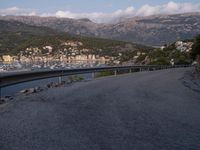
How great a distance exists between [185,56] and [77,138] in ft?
390

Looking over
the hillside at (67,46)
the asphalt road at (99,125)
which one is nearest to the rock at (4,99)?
the asphalt road at (99,125)

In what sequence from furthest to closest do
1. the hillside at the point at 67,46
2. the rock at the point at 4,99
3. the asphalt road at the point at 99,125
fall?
the hillside at the point at 67,46, the rock at the point at 4,99, the asphalt road at the point at 99,125

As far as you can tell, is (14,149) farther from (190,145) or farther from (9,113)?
(9,113)

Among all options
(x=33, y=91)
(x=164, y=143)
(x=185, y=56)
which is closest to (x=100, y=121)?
(x=164, y=143)

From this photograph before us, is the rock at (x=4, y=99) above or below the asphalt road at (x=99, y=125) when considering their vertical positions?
below

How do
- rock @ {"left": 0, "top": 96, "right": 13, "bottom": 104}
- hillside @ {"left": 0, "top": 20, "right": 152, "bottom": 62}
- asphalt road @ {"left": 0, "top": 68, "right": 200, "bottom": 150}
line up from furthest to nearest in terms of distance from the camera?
hillside @ {"left": 0, "top": 20, "right": 152, "bottom": 62} < rock @ {"left": 0, "top": 96, "right": 13, "bottom": 104} < asphalt road @ {"left": 0, "top": 68, "right": 200, "bottom": 150}

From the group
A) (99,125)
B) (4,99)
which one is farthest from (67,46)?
(99,125)

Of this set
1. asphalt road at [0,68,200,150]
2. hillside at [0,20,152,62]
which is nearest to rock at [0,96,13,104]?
asphalt road at [0,68,200,150]

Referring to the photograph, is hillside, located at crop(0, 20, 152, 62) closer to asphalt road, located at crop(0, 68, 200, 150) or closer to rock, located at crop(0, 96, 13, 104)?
rock, located at crop(0, 96, 13, 104)

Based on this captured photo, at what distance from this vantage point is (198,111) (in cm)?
1116

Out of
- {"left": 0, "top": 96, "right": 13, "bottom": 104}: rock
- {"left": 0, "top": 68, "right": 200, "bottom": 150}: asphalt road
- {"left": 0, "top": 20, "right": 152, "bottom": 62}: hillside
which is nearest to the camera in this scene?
{"left": 0, "top": 68, "right": 200, "bottom": 150}: asphalt road

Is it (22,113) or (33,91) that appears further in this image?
(33,91)

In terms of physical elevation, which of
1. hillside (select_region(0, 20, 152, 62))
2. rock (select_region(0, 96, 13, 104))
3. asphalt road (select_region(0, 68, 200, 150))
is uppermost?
asphalt road (select_region(0, 68, 200, 150))

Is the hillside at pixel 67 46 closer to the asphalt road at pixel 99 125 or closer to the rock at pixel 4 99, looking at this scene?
the rock at pixel 4 99
